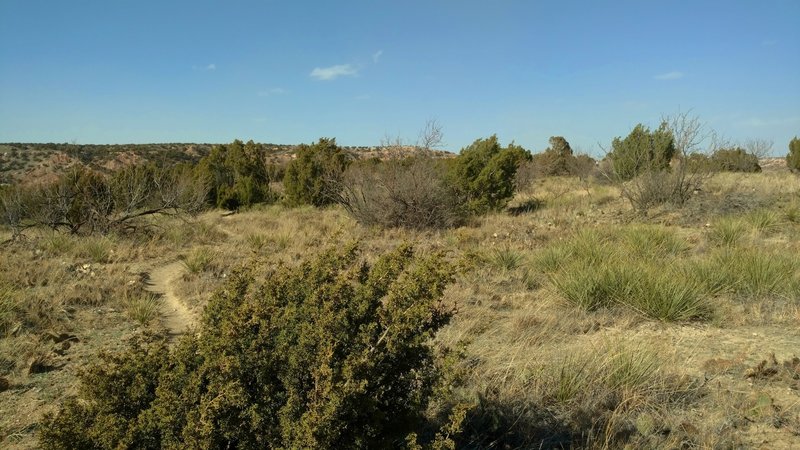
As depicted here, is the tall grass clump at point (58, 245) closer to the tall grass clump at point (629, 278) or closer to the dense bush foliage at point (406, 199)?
the dense bush foliage at point (406, 199)

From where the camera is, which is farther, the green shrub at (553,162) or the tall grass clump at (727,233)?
the green shrub at (553,162)

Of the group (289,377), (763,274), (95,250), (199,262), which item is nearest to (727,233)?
(763,274)

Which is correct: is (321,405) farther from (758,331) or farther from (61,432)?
(758,331)

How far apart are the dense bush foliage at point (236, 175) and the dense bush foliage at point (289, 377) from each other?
2060cm

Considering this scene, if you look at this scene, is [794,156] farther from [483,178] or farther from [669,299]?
[669,299]

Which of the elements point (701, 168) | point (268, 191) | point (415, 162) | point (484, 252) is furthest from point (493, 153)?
point (268, 191)

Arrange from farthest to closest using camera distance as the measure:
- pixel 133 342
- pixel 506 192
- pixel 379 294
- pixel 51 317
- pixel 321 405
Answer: pixel 506 192 → pixel 51 317 → pixel 133 342 → pixel 379 294 → pixel 321 405

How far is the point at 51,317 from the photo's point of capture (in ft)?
20.3

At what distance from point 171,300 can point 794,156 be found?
37.4 meters

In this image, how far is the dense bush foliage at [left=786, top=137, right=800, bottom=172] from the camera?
31.3 meters

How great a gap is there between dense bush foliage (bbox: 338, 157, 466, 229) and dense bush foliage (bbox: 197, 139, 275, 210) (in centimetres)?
889

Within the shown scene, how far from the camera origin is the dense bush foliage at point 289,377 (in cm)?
200

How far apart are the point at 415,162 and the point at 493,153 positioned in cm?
367


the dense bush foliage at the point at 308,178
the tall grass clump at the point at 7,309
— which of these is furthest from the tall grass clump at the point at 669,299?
the dense bush foliage at the point at 308,178
